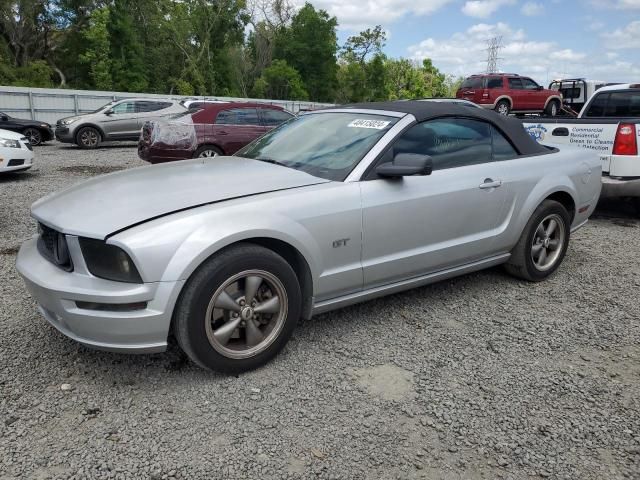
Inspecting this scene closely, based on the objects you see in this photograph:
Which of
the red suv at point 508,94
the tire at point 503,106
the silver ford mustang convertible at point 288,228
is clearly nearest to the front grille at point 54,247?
the silver ford mustang convertible at point 288,228

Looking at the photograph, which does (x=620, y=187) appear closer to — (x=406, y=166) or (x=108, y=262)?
(x=406, y=166)

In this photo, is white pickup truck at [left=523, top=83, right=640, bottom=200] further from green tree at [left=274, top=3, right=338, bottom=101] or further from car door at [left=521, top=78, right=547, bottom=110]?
green tree at [left=274, top=3, right=338, bottom=101]

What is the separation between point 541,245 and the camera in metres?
4.44

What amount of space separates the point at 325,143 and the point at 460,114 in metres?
1.11

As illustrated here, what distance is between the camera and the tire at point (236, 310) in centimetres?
266

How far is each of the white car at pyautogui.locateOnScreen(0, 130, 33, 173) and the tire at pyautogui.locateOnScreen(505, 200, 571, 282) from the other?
848 centimetres

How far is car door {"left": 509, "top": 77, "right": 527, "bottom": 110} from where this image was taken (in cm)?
2061

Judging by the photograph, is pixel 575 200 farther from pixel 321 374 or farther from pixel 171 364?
pixel 171 364

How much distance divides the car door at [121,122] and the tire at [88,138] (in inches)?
11.0

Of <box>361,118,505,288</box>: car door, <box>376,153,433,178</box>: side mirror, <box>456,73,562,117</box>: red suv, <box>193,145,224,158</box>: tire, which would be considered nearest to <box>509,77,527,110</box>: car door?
<box>456,73,562,117</box>: red suv

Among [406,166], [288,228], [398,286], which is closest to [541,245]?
[398,286]

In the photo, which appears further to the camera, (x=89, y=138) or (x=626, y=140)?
(x=89, y=138)

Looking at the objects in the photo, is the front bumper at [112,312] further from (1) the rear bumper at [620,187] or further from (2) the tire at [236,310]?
(1) the rear bumper at [620,187]

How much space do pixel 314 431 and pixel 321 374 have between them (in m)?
0.52
